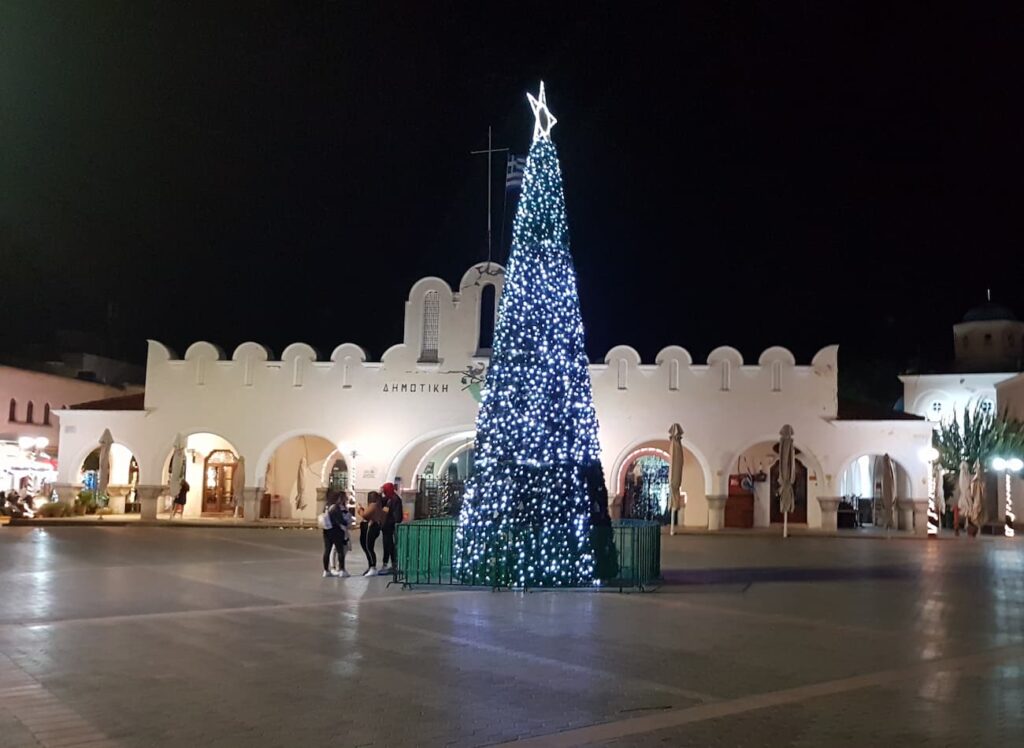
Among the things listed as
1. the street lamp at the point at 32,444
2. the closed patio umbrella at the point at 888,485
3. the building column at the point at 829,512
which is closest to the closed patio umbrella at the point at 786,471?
the building column at the point at 829,512

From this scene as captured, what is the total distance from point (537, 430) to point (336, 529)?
3741 mm

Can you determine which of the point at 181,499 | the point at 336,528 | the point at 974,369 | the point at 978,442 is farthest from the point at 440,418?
the point at 974,369

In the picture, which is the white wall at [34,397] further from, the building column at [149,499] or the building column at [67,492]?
the building column at [149,499]

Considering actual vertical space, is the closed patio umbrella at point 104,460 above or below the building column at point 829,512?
above

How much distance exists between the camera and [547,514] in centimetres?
1406

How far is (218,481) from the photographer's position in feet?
105

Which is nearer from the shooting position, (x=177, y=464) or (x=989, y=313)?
(x=177, y=464)

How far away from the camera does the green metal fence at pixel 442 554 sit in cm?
1439

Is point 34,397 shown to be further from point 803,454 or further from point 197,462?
point 803,454

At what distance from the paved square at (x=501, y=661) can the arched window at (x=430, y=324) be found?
13.5 m

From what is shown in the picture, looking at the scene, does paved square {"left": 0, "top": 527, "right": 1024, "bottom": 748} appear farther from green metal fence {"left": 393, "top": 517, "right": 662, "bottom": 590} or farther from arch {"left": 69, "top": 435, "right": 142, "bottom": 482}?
arch {"left": 69, "top": 435, "right": 142, "bottom": 482}

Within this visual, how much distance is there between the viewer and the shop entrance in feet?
104

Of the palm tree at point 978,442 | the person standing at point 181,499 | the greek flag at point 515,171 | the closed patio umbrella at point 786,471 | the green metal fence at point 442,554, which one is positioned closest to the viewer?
the green metal fence at point 442,554

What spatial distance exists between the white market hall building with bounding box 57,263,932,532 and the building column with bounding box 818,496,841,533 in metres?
0.04
